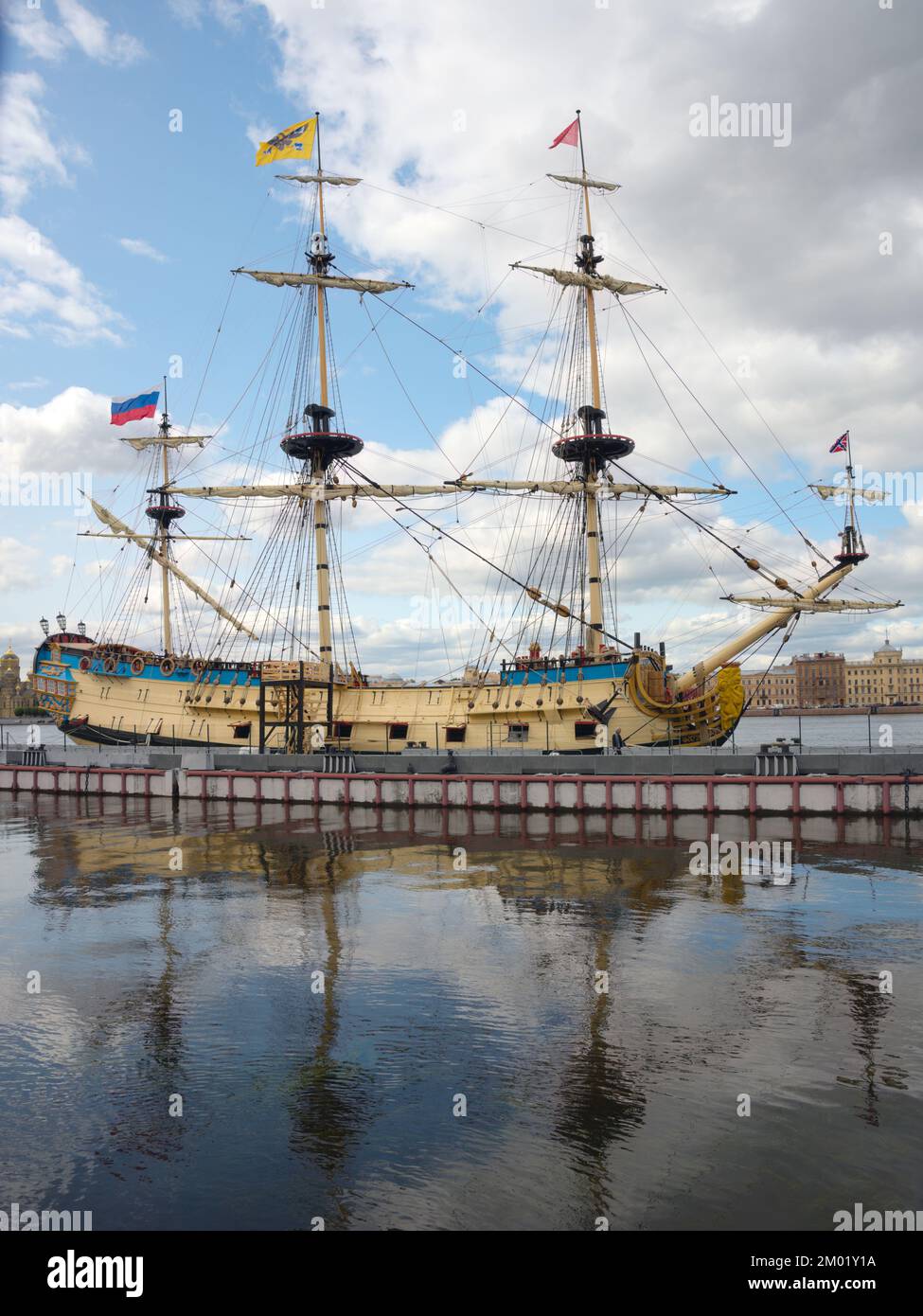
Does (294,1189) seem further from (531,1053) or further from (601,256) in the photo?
(601,256)

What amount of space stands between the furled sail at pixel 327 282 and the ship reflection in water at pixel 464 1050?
126 feet

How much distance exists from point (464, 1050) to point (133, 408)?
45256 millimetres

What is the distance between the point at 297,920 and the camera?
17.8 metres

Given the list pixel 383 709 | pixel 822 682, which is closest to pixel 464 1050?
pixel 383 709

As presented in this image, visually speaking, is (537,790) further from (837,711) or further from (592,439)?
(837,711)

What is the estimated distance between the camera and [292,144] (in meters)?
41.2

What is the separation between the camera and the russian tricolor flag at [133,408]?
4672cm

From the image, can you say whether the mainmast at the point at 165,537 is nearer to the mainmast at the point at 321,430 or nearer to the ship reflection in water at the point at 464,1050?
the mainmast at the point at 321,430

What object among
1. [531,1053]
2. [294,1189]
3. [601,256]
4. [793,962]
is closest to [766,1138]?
[531,1053]

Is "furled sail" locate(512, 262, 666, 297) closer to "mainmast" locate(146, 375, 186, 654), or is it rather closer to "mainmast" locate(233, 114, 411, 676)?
"mainmast" locate(233, 114, 411, 676)

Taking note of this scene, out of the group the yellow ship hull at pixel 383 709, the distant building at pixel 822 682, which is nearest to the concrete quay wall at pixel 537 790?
the yellow ship hull at pixel 383 709

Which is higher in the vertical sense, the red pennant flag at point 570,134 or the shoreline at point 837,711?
the red pennant flag at point 570,134

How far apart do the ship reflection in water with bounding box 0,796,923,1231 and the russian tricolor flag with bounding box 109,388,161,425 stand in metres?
32.8
